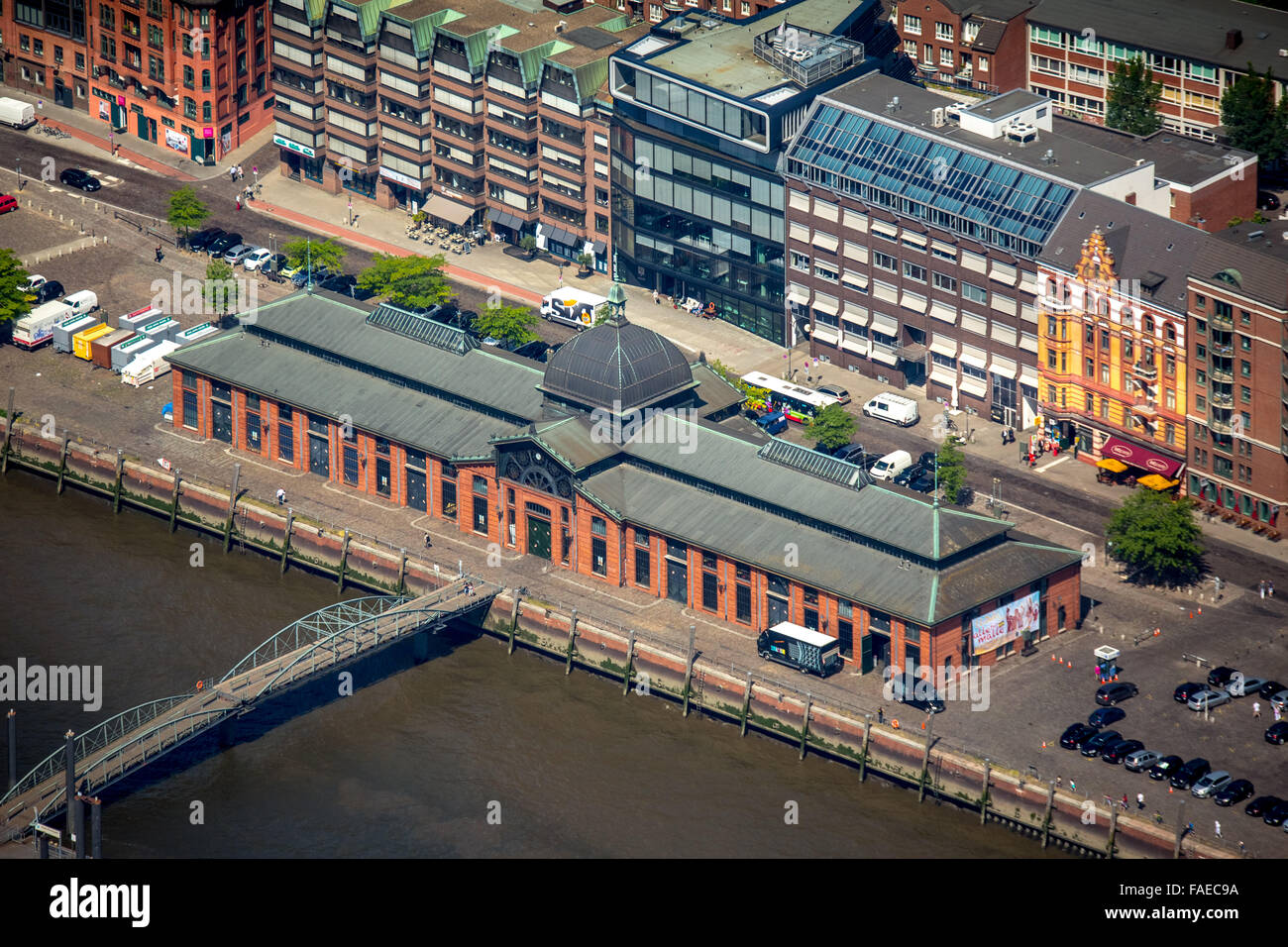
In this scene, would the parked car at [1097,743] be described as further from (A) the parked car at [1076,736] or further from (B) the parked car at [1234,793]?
(B) the parked car at [1234,793]

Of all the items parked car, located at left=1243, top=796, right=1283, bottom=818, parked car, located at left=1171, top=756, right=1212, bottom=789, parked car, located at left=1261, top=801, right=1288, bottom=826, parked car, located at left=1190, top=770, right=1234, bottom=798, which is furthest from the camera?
parked car, located at left=1171, top=756, right=1212, bottom=789

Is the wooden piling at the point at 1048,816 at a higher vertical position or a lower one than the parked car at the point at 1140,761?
lower

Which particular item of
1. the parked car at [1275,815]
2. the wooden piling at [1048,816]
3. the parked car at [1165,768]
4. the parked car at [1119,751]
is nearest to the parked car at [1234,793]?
the parked car at [1275,815]

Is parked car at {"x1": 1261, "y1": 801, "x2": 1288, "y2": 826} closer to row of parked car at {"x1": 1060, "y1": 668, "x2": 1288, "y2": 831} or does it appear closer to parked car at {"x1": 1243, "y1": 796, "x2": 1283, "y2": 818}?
row of parked car at {"x1": 1060, "y1": 668, "x2": 1288, "y2": 831}

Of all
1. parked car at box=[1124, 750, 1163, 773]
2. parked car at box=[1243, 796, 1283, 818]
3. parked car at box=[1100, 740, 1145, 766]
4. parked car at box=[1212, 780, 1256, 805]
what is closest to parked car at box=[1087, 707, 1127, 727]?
parked car at box=[1100, 740, 1145, 766]

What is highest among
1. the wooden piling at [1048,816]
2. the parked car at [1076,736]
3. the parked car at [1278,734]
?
the parked car at [1278,734]
